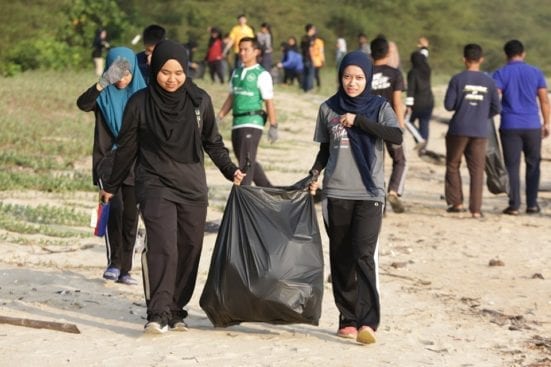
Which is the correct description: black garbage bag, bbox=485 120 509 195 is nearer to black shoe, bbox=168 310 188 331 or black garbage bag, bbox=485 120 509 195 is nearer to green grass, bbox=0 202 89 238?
green grass, bbox=0 202 89 238

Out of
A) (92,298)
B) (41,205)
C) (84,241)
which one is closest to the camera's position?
(92,298)

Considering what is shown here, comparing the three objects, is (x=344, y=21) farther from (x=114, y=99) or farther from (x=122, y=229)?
(x=114, y=99)

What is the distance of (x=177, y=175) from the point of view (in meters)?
7.66

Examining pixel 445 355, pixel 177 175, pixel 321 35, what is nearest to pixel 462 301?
pixel 445 355

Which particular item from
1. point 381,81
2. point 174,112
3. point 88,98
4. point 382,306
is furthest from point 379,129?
point 381,81

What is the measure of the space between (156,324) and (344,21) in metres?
51.2

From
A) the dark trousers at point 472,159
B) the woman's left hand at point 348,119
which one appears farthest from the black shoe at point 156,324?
the dark trousers at point 472,159

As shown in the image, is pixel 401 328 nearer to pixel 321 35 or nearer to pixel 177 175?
pixel 177 175

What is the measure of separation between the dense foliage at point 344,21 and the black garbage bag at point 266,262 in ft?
105

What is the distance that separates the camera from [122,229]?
924 cm

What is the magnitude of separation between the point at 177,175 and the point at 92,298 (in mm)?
1509

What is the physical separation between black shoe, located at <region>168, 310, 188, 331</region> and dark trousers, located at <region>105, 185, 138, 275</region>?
1.47 meters

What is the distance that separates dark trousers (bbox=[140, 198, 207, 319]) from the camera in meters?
7.59

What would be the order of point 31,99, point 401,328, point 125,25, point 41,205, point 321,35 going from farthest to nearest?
1. point 321,35
2. point 125,25
3. point 31,99
4. point 41,205
5. point 401,328
